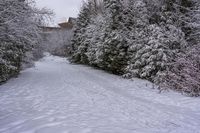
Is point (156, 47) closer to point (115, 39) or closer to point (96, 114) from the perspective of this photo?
point (115, 39)

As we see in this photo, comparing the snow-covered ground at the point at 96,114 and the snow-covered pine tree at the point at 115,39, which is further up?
the snow-covered pine tree at the point at 115,39

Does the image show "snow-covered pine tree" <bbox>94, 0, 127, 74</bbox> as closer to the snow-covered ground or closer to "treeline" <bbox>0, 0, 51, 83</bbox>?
"treeline" <bbox>0, 0, 51, 83</bbox>

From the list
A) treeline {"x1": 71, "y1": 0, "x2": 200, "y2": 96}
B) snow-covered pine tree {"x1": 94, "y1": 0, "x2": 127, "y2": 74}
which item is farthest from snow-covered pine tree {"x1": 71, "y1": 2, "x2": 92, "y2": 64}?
snow-covered pine tree {"x1": 94, "y1": 0, "x2": 127, "y2": 74}

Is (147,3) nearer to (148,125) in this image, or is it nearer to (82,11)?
(148,125)

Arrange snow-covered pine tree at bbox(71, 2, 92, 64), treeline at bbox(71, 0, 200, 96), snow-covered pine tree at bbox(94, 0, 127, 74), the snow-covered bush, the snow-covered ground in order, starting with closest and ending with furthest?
the snow-covered ground < the snow-covered bush < treeline at bbox(71, 0, 200, 96) < snow-covered pine tree at bbox(94, 0, 127, 74) < snow-covered pine tree at bbox(71, 2, 92, 64)

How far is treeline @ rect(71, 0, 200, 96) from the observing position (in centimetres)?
1020

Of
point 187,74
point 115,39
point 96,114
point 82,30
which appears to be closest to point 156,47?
point 187,74

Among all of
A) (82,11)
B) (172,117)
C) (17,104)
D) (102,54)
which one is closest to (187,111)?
(172,117)

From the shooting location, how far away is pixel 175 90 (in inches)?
398

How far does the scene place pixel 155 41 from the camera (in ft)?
40.7

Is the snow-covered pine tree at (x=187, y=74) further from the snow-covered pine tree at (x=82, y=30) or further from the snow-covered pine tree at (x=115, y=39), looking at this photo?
the snow-covered pine tree at (x=82, y=30)

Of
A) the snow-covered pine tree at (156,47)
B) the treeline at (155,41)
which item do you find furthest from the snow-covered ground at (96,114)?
the snow-covered pine tree at (156,47)

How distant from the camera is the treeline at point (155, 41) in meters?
10.2

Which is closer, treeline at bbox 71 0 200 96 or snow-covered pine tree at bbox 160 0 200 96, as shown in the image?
snow-covered pine tree at bbox 160 0 200 96
